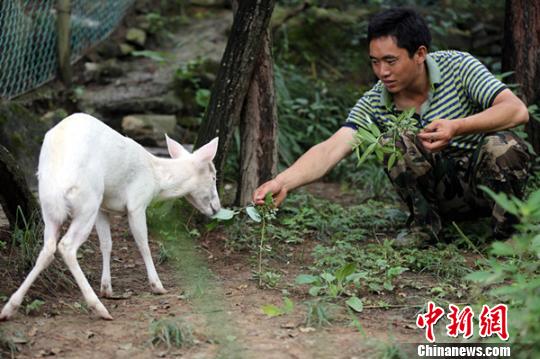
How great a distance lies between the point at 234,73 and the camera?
5.26 m

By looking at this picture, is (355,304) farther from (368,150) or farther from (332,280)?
(368,150)

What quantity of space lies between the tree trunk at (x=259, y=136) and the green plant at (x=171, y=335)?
7.41 ft

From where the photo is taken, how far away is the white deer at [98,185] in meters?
3.54

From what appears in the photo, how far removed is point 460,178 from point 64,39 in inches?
174

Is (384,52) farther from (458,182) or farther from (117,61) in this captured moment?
(117,61)

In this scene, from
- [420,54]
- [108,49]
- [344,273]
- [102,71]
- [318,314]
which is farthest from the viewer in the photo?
[108,49]

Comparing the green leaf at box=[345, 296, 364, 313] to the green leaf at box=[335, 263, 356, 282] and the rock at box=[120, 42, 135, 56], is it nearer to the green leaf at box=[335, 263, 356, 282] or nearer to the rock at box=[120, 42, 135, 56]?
the green leaf at box=[335, 263, 356, 282]

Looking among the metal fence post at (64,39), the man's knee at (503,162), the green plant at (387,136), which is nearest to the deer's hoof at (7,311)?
the green plant at (387,136)

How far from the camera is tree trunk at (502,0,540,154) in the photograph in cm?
639

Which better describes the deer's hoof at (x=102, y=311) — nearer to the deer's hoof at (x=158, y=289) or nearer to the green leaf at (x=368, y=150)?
the deer's hoof at (x=158, y=289)

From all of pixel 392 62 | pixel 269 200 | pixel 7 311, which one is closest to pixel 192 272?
pixel 269 200

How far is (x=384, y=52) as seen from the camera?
461 centimetres

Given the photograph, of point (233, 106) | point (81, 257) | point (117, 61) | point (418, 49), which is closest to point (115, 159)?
point (81, 257)

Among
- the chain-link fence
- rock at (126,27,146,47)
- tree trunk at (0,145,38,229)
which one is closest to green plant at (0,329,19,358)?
tree trunk at (0,145,38,229)
